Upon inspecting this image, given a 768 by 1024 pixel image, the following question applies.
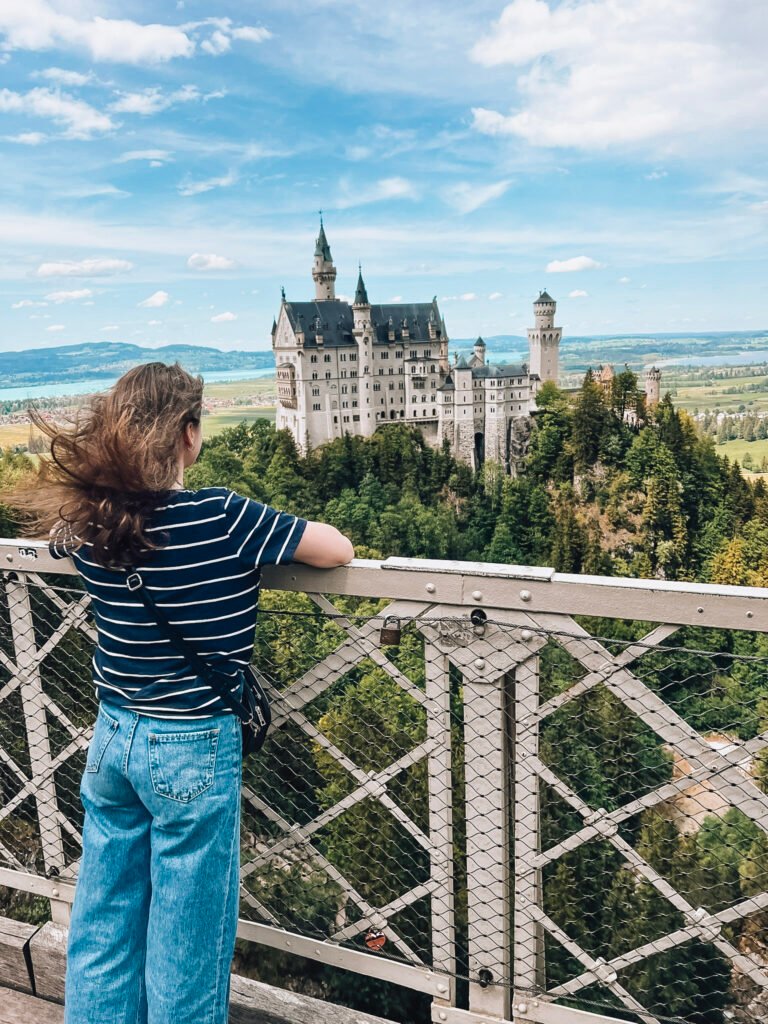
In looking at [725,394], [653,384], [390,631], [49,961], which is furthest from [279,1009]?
[725,394]

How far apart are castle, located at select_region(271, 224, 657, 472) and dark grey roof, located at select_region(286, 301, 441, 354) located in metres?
0.06

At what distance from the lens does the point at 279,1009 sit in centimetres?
203

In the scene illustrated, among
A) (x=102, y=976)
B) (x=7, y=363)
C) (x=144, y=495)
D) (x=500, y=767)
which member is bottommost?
(x=102, y=976)

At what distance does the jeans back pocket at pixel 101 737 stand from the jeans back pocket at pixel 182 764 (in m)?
0.10

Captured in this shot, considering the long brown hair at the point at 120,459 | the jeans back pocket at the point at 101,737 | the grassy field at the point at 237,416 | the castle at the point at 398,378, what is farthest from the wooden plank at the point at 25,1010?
the grassy field at the point at 237,416

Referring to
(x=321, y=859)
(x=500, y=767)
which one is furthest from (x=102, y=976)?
(x=500, y=767)

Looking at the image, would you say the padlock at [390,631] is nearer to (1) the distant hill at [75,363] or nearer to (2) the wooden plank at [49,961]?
(2) the wooden plank at [49,961]

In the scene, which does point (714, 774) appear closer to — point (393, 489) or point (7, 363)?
point (393, 489)

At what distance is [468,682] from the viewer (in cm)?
168

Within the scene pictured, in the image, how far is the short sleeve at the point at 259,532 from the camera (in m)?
1.56

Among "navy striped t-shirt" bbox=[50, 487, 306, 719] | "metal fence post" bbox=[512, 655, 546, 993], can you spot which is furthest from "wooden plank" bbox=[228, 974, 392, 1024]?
"navy striped t-shirt" bbox=[50, 487, 306, 719]

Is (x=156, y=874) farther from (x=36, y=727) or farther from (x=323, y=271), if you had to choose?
(x=323, y=271)

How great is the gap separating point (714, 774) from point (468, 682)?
48 cm

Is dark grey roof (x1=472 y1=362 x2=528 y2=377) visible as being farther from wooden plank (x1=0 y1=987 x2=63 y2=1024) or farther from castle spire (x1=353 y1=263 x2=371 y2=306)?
wooden plank (x1=0 y1=987 x2=63 y2=1024)
